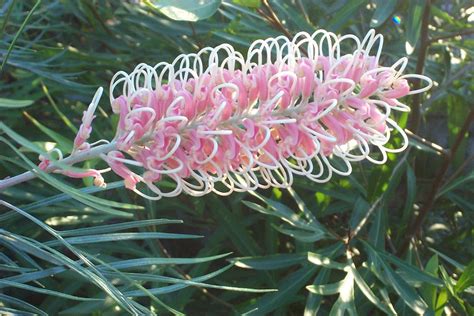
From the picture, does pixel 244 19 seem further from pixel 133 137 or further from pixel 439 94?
pixel 133 137

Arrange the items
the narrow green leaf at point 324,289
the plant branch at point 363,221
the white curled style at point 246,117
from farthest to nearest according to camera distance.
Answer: the plant branch at point 363,221, the narrow green leaf at point 324,289, the white curled style at point 246,117

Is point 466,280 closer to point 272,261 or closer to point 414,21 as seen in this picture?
point 272,261

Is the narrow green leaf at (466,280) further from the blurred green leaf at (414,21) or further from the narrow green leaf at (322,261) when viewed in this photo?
the blurred green leaf at (414,21)

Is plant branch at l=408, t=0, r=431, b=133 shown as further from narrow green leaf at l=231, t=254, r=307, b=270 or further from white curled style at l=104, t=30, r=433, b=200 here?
white curled style at l=104, t=30, r=433, b=200

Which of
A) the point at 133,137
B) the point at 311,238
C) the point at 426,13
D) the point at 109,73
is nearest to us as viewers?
the point at 133,137

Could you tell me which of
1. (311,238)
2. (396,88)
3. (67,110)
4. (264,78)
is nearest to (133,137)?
(264,78)

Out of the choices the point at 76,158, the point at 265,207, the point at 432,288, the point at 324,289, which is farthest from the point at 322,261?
the point at 76,158

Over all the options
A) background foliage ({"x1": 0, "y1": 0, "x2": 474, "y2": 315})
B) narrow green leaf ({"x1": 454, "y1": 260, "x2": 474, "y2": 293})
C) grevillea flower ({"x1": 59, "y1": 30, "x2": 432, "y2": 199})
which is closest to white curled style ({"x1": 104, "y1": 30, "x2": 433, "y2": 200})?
grevillea flower ({"x1": 59, "y1": 30, "x2": 432, "y2": 199})

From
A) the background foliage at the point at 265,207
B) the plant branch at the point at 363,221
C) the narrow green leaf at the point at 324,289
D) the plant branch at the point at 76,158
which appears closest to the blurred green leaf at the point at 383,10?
the background foliage at the point at 265,207
